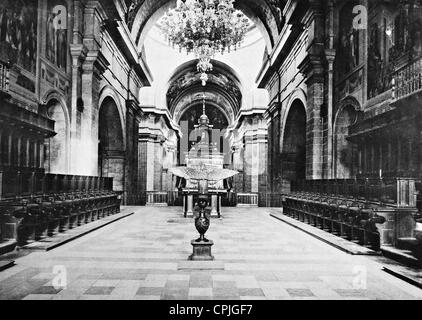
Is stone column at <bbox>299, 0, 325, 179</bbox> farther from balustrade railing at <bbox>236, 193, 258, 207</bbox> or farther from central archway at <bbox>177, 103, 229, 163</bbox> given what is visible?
central archway at <bbox>177, 103, 229, 163</bbox>

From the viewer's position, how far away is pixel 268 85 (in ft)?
64.3

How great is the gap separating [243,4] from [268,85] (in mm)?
4038

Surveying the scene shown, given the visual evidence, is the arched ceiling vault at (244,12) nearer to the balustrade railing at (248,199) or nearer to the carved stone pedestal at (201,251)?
the balustrade railing at (248,199)

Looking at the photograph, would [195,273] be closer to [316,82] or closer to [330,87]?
[330,87]

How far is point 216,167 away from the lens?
799 cm

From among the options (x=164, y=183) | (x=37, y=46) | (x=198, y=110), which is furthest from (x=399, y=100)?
(x=198, y=110)

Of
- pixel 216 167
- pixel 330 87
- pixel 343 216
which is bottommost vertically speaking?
pixel 343 216

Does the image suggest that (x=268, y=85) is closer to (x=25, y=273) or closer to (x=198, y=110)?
(x=25, y=273)

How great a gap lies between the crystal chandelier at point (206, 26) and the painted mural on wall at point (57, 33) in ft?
19.9

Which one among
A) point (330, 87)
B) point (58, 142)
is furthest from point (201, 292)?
point (330, 87)

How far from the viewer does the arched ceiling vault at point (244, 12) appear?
16125mm

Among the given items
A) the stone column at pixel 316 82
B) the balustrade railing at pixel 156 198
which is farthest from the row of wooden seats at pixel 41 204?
the balustrade railing at pixel 156 198

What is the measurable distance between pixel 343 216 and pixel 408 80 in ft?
9.01

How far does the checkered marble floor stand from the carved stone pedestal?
301 mm
